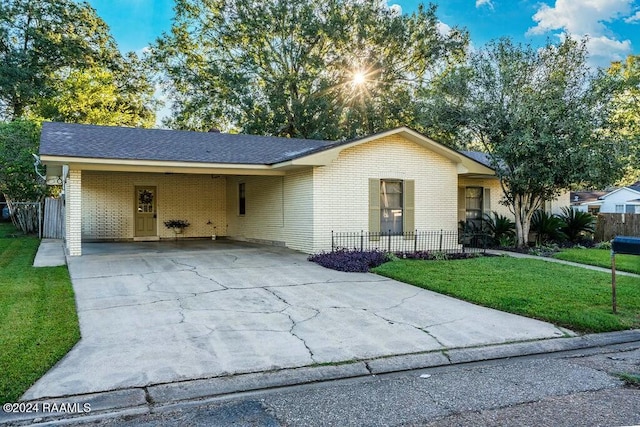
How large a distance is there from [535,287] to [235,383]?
20.3 ft

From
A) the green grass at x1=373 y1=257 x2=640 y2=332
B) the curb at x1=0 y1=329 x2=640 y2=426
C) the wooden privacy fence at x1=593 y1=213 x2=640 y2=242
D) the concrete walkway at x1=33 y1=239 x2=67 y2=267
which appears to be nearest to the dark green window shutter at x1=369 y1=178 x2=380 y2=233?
the green grass at x1=373 y1=257 x2=640 y2=332

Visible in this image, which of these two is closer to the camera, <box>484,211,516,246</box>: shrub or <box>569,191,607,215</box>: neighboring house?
<box>484,211,516,246</box>: shrub

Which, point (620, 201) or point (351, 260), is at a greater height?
point (620, 201)

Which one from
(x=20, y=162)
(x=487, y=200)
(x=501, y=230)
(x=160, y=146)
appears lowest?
(x=501, y=230)

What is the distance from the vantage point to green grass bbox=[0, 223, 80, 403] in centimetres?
405

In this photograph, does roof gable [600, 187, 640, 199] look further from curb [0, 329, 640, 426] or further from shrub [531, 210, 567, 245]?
curb [0, 329, 640, 426]

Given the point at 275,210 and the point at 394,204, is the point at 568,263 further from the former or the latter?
the point at 275,210

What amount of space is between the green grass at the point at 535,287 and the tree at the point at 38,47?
27.6 meters

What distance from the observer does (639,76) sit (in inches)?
1187

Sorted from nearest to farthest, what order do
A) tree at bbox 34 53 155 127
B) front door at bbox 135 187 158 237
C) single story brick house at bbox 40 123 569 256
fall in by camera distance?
single story brick house at bbox 40 123 569 256 < front door at bbox 135 187 158 237 < tree at bbox 34 53 155 127

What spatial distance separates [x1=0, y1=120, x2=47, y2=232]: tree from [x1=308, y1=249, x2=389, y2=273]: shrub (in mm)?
14586

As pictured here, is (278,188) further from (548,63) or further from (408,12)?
(408,12)

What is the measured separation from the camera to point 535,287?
8281 millimetres

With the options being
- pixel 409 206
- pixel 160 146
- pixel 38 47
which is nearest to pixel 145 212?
pixel 160 146
